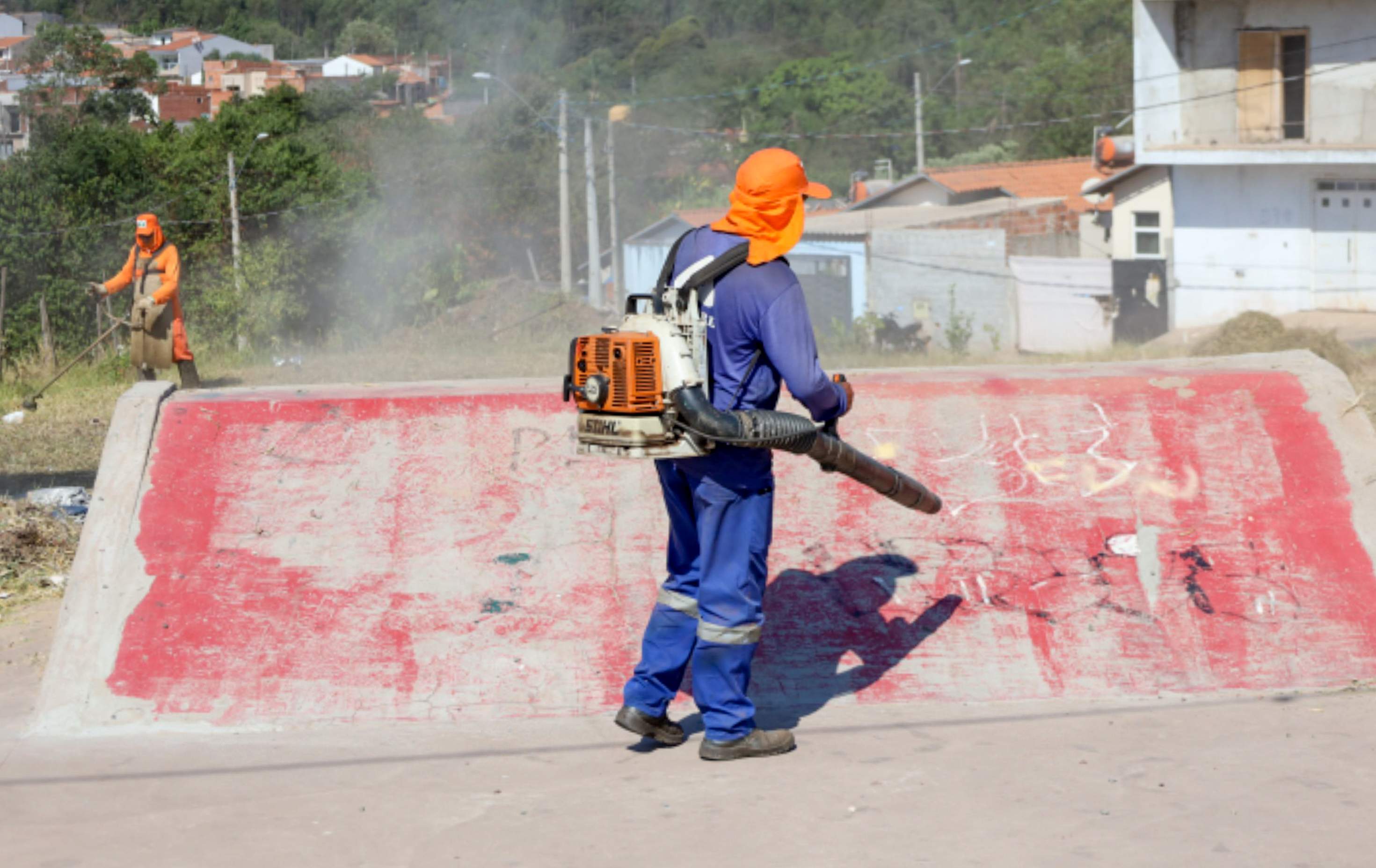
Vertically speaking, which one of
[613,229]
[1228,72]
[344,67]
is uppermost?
[344,67]

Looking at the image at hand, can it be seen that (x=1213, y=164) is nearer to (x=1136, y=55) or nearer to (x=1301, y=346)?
(x=1136, y=55)

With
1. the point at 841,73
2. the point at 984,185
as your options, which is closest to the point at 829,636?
the point at 984,185

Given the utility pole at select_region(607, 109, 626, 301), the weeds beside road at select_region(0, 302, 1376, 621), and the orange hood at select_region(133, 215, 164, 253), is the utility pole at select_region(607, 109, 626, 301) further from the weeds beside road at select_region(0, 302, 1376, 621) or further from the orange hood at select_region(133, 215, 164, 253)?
the orange hood at select_region(133, 215, 164, 253)

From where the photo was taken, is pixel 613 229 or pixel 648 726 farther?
pixel 613 229

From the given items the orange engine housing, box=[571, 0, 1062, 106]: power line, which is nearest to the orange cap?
the orange engine housing

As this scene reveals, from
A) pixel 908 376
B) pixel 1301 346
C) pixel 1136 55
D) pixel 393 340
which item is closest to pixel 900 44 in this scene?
pixel 1136 55

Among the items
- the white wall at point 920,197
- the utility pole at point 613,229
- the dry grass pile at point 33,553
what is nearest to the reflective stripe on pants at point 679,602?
the dry grass pile at point 33,553

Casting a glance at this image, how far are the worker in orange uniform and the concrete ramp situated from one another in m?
5.67

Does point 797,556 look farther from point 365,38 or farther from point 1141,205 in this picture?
point 365,38

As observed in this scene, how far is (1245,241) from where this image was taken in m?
26.4

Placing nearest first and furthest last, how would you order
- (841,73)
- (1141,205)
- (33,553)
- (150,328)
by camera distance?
(33,553) → (150,328) → (1141,205) → (841,73)

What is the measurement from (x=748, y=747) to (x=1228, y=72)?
25.3m

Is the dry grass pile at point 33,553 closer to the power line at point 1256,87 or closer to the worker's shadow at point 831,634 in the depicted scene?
the worker's shadow at point 831,634

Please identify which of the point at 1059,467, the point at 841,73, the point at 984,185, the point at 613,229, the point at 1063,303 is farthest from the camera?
the point at 841,73
